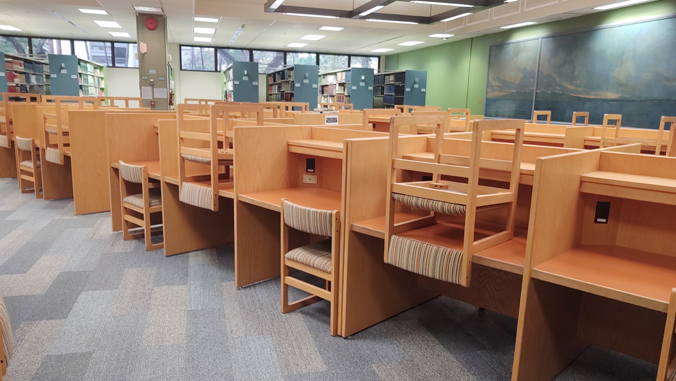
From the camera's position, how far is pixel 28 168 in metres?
5.62

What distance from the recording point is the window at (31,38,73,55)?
14586 mm

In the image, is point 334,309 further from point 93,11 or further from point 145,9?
point 93,11

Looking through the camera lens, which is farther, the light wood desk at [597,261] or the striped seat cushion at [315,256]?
the striped seat cushion at [315,256]

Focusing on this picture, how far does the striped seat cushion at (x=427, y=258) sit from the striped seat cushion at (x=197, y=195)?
1484 mm

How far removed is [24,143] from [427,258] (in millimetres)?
5422

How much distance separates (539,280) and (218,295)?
6.33ft

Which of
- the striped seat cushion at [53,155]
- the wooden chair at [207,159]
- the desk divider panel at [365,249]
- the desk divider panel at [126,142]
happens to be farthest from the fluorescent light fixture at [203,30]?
the desk divider panel at [365,249]

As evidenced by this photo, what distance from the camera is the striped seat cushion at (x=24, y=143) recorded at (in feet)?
17.8

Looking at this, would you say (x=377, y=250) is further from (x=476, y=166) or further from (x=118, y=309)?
(x=118, y=309)

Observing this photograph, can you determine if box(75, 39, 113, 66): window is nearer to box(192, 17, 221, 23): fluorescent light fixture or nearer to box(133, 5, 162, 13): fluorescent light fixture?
box(192, 17, 221, 23): fluorescent light fixture

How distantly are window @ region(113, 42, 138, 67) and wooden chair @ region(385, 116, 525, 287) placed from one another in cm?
1564

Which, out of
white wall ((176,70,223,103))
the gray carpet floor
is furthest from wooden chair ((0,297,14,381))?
white wall ((176,70,223,103))

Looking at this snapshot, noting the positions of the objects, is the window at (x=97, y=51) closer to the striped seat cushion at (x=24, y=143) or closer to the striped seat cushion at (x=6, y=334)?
the striped seat cushion at (x=24, y=143)

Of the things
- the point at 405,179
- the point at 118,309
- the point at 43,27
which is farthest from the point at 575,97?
the point at 43,27
